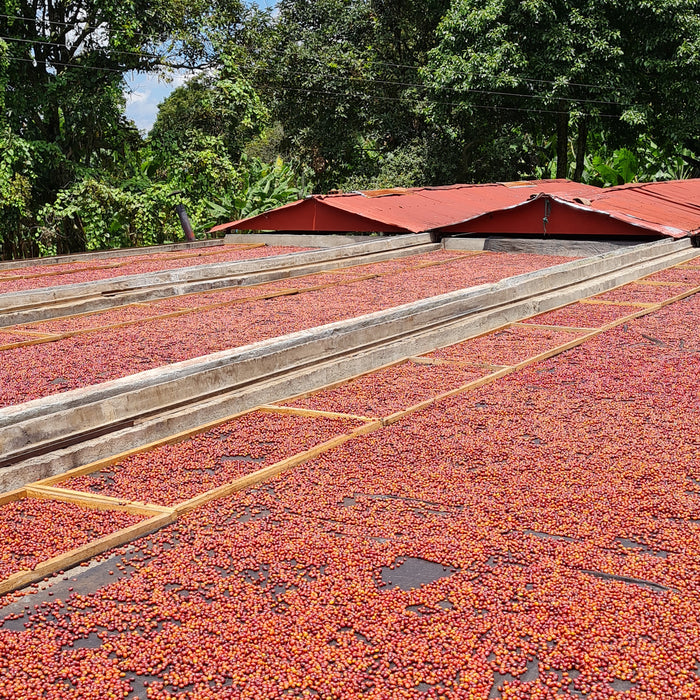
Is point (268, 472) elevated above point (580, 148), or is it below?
below

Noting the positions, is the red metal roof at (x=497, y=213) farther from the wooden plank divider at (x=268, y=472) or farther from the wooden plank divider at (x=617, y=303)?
the wooden plank divider at (x=268, y=472)

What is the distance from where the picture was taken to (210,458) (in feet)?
15.0

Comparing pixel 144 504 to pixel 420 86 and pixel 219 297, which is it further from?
pixel 420 86

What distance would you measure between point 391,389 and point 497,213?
989 centimetres

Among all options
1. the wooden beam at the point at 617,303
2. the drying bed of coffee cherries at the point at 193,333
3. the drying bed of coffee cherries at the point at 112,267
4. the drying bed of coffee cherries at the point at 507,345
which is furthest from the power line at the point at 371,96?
the drying bed of coffee cherries at the point at 507,345

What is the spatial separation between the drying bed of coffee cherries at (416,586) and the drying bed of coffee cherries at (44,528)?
24 centimetres

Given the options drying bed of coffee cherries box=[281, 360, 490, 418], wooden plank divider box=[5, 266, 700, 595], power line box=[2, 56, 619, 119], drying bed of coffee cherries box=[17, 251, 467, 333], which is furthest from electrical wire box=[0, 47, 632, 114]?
wooden plank divider box=[5, 266, 700, 595]

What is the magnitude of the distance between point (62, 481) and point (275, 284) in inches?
290

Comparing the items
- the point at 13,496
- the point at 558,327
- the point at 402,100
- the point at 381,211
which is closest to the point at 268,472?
the point at 13,496

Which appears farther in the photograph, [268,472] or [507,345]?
[507,345]

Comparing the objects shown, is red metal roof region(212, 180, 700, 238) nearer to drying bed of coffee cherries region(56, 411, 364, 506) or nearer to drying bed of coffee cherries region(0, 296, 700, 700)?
drying bed of coffee cherries region(0, 296, 700, 700)

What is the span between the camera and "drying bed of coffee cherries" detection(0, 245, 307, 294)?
38.4 feet

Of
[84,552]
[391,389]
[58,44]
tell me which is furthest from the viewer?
[58,44]

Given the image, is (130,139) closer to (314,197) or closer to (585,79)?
(314,197)
